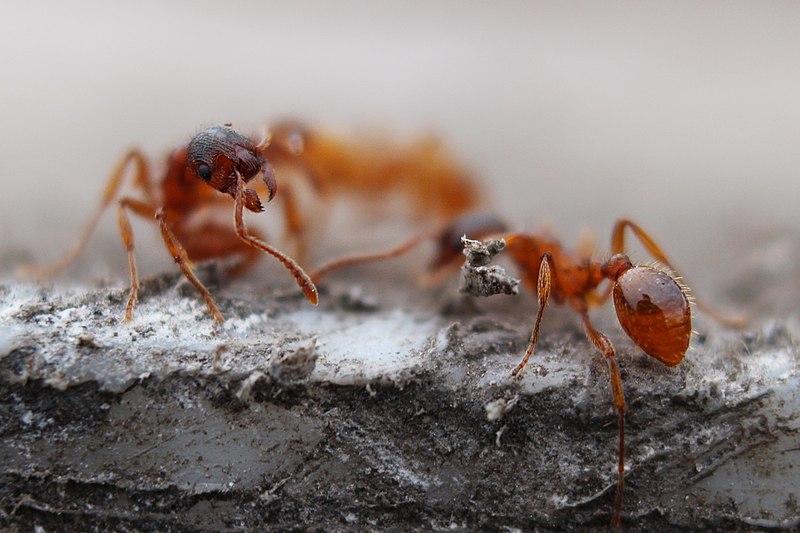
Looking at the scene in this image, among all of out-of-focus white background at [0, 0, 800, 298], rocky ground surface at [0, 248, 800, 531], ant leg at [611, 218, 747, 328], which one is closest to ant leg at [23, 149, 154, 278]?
out-of-focus white background at [0, 0, 800, 298]

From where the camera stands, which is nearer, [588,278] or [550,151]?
[588,278]

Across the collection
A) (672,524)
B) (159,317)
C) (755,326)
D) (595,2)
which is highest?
(595,2)

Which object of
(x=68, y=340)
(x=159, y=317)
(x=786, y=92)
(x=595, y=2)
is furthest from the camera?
(x=595, y=2)

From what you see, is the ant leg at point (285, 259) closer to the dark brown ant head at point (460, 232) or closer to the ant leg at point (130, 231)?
the ant leg at point (130, 231)

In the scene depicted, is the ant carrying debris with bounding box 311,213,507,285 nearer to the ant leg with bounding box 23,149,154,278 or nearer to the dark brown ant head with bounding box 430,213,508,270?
the dark brown ant head with bounding box 430,213,508,270

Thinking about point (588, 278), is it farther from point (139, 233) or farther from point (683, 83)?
point (683, 83)

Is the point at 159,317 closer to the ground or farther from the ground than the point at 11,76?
closer to the ground

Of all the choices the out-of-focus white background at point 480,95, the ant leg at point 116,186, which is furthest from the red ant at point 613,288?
the out-of-focus white background at point 480,95

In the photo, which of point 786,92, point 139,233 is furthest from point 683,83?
point 139,233
